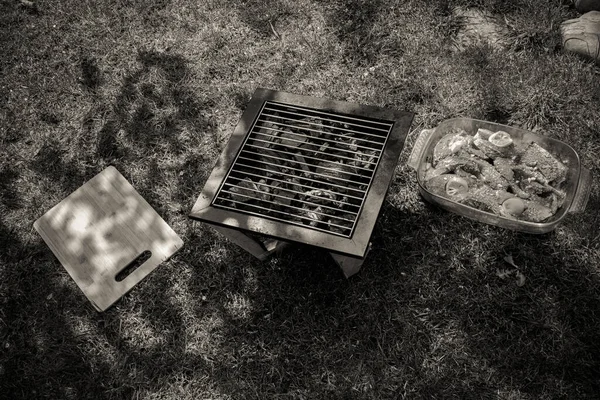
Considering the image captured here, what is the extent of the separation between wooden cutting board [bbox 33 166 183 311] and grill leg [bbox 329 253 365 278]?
44.9 inches

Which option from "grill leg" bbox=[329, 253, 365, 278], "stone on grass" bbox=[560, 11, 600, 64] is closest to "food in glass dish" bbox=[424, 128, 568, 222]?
"grill leg" bbox=[329, 253, 365, 278]

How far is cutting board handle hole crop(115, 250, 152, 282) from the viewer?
10.7 ft

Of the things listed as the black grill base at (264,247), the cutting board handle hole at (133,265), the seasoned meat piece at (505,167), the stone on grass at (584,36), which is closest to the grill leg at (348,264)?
the black grill base at (264,247)

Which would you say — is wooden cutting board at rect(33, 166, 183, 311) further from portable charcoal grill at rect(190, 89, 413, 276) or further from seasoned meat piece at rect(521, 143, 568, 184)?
seasoned meat piece at rect(521, 143, 568, 184)

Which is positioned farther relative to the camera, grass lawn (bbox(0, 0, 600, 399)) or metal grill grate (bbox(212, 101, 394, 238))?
grass lawn (bbox(0, 0, 600, 399))

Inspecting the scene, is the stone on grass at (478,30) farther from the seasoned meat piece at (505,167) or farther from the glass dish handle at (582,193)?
the glass dish handle at (582,193)

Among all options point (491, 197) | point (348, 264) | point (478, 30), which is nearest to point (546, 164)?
point (491, 197)

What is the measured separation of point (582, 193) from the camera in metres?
2.80

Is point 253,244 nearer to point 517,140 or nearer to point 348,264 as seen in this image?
point 348,264

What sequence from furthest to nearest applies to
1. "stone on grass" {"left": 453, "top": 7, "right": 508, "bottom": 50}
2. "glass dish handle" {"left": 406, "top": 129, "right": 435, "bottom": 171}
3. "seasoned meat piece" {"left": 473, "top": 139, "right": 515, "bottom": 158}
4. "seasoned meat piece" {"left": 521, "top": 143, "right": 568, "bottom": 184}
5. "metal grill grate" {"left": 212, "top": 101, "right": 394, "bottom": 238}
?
1. "stone on grass" {"left": 453, "top": 7, "right": 508, "bottom": 50}
2. "glass dish handle" {"left": 406, "top": 129, "right": 435, "bottom": 171}
3. "seasoned meat piece" {"left": 473, "top": 139, "right": 515, "bottom": 158}
4. "seasoned meat piece" {"left": 521, "top": 143, "right": 568, "bottom": 184}
5. "metal grill grate" {"left": 212, "top": 101, "right": 394, "bottom": 238}

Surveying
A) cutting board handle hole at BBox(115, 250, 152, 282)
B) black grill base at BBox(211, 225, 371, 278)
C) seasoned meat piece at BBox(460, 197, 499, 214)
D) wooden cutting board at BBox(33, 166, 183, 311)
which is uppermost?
seasoned meat piece at BBox(460, 197, 499, 214)

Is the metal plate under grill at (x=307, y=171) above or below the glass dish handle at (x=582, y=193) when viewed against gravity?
above

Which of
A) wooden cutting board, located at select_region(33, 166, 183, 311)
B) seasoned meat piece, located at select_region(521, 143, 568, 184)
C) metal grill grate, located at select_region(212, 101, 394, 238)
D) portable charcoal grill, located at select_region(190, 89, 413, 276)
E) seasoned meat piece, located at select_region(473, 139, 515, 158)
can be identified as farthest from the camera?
wooden cutting board, located at select_region(33, 166, 183, 311)

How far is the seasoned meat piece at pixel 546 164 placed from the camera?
2834 millimetres
